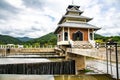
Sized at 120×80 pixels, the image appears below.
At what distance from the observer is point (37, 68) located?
55.1 ft

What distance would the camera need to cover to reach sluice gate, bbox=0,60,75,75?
15.8m

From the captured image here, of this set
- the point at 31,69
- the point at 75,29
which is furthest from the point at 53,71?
the point at 75,29

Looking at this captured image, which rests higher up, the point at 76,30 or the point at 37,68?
the point at 76,30

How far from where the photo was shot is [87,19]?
31.2 metres

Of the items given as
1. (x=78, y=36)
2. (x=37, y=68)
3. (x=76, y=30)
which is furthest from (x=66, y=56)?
(x=37, y=68)

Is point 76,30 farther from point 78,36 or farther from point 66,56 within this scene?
point 66,56

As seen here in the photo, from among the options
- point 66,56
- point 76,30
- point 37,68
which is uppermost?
point 76,30

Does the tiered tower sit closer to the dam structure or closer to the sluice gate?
the dam structure

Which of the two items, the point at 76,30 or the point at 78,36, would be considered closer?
the point at 76,30

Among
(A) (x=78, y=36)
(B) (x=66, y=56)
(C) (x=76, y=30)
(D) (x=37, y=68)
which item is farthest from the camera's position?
(A) (x=78, y=36)

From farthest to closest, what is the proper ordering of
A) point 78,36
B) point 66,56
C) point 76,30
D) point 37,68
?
1. point 78,36
2. point 76,30
3. point 66,56
4. point 37,68

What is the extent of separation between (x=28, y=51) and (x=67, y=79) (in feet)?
97.6

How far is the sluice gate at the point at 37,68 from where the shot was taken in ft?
51.8

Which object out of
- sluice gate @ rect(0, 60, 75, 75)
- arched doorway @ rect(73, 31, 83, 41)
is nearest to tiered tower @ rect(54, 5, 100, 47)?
arched doorway @ rect(73, 31, 83, 41)
